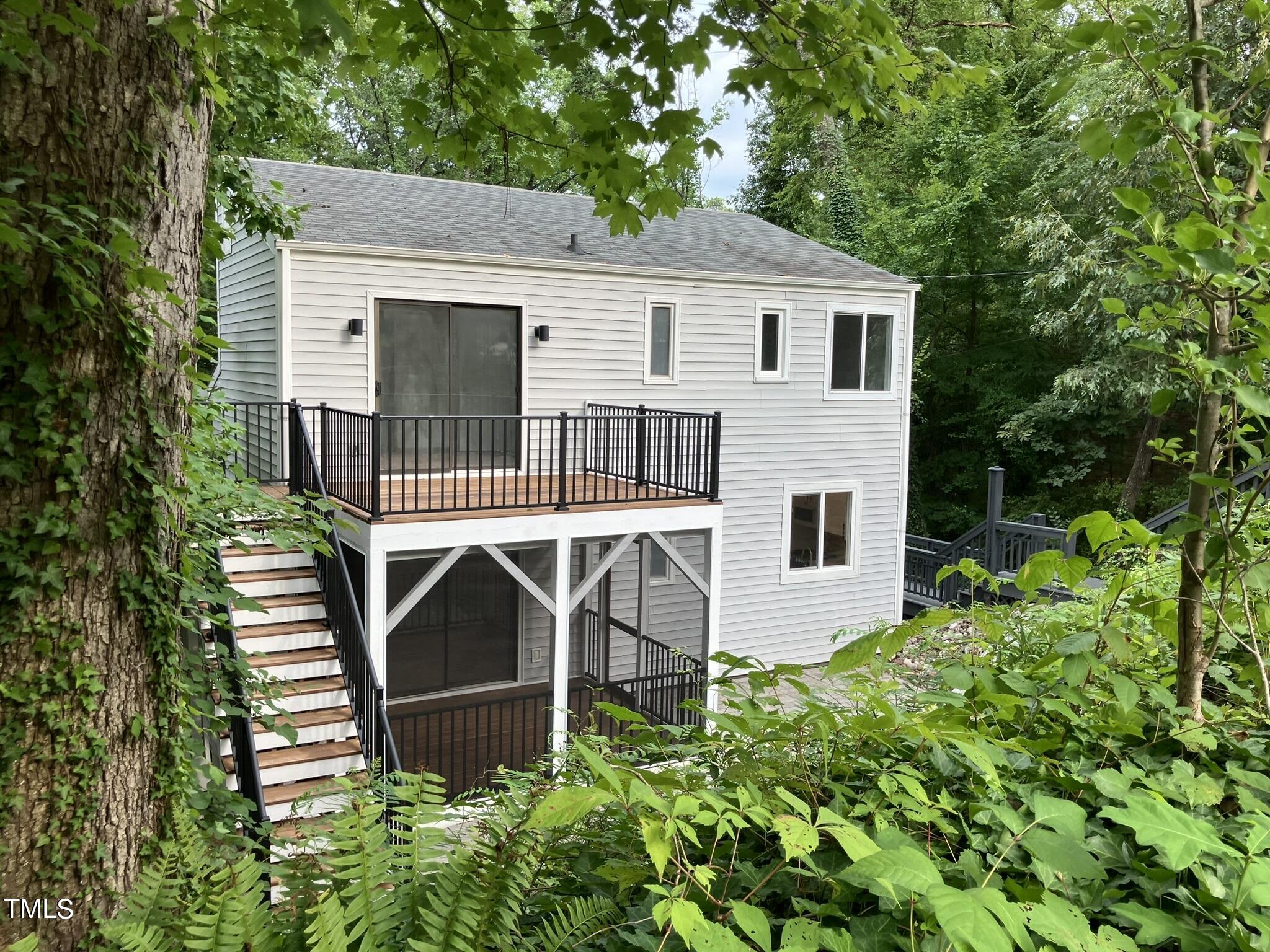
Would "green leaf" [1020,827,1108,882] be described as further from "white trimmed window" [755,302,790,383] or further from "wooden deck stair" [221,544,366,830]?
"white trimmed window" [755,302,790,383]

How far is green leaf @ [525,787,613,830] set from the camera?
4.24 feet

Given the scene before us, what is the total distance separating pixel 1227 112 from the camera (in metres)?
1.95

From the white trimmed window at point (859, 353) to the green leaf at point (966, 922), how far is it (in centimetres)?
1360

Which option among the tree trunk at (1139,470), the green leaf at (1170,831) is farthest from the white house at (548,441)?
the tree trunk at (1139,470)

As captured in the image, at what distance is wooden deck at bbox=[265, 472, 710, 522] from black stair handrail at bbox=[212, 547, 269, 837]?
2.79 meters

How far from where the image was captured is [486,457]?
1190 cm

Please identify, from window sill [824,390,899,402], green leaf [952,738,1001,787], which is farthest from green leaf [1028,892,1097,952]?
window sill [824,390,899,402]

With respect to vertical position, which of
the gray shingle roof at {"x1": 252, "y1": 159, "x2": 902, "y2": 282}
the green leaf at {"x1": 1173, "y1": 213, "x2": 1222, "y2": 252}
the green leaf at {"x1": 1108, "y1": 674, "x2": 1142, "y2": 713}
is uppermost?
the gray shingle roof at {"x1": 252, "y1": 159, "x2": 902, "y2": 282}

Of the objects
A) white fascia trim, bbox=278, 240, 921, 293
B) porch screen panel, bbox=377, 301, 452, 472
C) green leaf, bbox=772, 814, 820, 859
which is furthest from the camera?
porch screen panel, bbox=377, 301, 452, 472

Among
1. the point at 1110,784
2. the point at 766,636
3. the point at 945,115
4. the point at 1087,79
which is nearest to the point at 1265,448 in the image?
the point at 1110,784

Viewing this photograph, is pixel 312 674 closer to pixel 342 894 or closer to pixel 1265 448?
pixel 342 894

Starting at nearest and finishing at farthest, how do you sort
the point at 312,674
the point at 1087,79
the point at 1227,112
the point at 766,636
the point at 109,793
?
the point at 1227,112 → the point at 109,793 → the point at 312,674 → the point at 766,636 → the point at 1087,79

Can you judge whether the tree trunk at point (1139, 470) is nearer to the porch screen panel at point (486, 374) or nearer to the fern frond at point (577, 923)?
the porch screen panel at point (486, 374)

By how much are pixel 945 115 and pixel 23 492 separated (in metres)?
26.0
